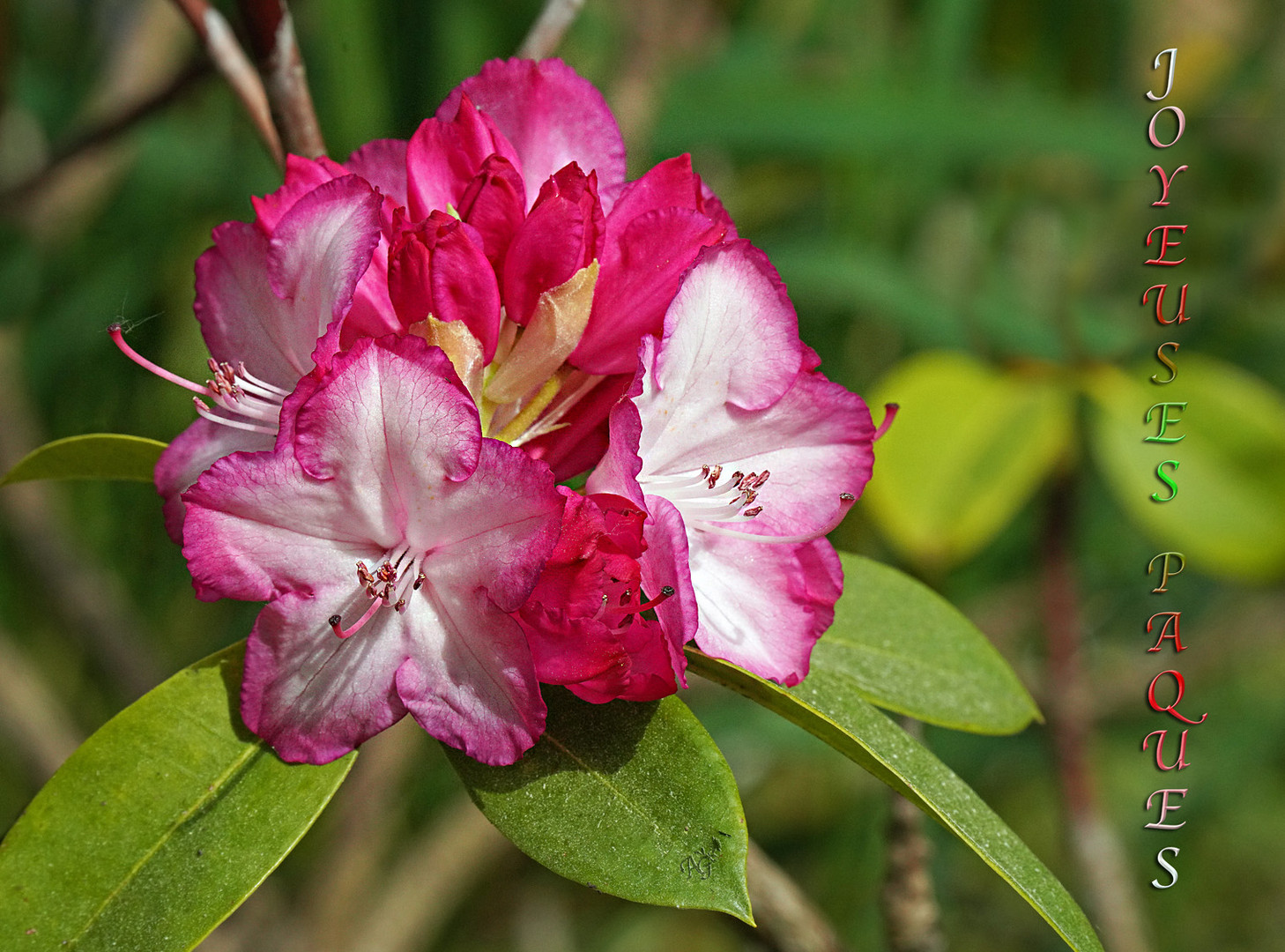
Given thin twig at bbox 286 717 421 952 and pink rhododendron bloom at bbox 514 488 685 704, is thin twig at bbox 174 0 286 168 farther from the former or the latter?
thin twig at bbox 286 717 421 952

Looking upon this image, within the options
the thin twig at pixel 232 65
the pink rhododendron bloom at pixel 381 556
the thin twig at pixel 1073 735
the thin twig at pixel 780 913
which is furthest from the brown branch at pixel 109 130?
the thin twig at pixel 1073 735

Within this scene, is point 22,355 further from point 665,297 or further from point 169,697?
point 665,297

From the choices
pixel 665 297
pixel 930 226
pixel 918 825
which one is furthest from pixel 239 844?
pixel 930 226

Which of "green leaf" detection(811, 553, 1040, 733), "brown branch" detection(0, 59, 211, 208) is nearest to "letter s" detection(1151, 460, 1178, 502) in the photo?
"green leaf" detection(811, 553, 1040, 733)

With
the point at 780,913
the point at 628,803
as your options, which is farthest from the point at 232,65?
the point at 780,913

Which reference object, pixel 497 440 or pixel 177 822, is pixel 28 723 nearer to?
pixel 177 822
